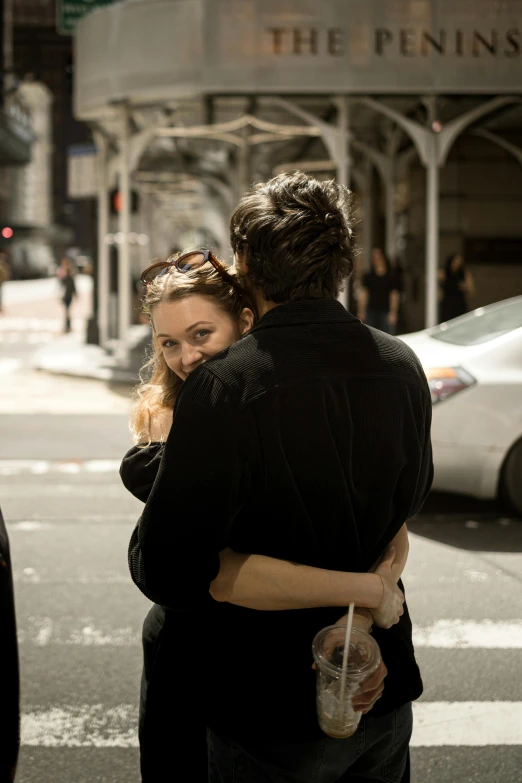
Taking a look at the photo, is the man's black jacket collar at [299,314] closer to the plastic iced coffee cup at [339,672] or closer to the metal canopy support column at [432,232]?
the plastic iced coffee cup at [339,672]

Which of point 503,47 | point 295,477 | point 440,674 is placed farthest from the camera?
A: point 503,47

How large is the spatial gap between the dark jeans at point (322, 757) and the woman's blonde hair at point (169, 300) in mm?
712

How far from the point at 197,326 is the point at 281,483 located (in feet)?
1.61

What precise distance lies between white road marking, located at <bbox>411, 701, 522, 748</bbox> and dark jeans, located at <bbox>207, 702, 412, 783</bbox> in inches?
73.9

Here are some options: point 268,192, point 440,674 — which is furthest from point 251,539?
point 440,674

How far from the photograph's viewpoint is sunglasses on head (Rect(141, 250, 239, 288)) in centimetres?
249

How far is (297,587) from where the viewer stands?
90.0 inches

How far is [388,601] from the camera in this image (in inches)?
93.5

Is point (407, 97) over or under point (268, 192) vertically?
over

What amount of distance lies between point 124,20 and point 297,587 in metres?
15.7

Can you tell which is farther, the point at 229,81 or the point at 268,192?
the point at 229,81

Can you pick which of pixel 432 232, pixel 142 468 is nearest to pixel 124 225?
pixel 432 232

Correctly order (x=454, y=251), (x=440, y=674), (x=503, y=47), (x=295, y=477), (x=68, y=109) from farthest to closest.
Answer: (x=68, y=109)
(x=454, y=251)
(x=503, y=47)
(x=440, y=674)
(x=295, y=477)

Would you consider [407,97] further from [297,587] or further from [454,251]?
[297,587]
